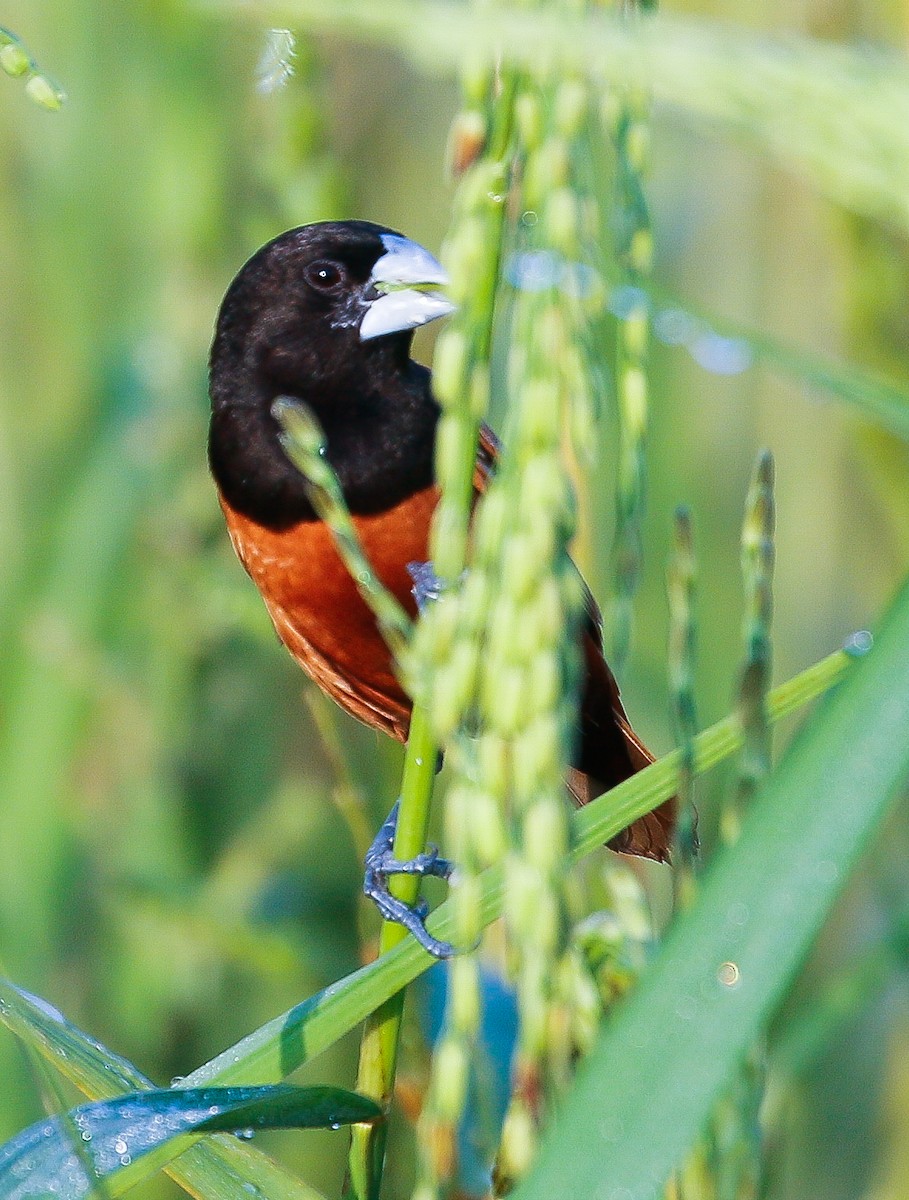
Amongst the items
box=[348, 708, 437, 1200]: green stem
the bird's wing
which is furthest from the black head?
box=[348, 708, 437, 1200]: green stem

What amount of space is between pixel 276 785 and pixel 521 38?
1.62 meters

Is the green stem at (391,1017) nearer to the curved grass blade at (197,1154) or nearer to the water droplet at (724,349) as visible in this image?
the curved grass blade at (197,1154)

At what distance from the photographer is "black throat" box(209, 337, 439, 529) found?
156cm

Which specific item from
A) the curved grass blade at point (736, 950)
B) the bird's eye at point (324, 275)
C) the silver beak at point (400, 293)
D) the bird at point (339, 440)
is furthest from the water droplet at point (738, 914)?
the bird's eye at point (324, 275)

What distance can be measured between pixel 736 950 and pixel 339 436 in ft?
4.00

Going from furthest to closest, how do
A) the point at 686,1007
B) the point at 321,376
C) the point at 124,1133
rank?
the point at 321,376 → the point at 124,1133 → the point at 686,1007

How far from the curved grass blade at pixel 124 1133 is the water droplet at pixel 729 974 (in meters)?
0.29

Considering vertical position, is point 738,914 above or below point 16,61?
below

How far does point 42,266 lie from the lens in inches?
70.7

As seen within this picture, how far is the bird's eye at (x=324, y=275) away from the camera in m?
1.57

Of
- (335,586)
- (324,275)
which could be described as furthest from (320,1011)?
(324,275)

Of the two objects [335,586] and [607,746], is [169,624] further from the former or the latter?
[607,746]

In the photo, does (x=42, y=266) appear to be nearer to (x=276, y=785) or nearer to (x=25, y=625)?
(x=25, y=625)

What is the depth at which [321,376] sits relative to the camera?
160 cm
